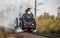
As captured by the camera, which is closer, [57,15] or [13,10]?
[13,10]

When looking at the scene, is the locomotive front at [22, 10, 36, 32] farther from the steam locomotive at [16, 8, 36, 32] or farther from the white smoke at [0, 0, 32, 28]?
the white smoke at [0, 0, 32, 28]

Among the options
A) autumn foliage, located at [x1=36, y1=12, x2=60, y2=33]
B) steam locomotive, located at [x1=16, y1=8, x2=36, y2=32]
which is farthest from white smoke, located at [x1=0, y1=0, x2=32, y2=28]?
autumn foliage, located at [x1=36, y1=12, x2=60, y2=33]

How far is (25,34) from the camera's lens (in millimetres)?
2668

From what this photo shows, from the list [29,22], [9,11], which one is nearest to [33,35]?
[29,22]

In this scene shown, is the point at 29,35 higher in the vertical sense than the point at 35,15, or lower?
lower

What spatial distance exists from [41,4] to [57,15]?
1.21 feet

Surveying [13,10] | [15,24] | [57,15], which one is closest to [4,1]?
[13,10]

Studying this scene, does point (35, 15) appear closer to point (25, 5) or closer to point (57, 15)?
point (25, 5)

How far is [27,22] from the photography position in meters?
2.76

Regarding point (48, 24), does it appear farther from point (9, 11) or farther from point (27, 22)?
point (9, 11)

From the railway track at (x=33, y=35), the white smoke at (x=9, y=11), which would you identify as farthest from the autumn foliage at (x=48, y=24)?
the white smoke at (x=9, y=11)

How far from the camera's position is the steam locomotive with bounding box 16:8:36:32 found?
8.94ft

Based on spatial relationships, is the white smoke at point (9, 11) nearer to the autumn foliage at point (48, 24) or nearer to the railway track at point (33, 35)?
the railway track at point (33, 35)

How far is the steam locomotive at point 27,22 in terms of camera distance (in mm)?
2724
